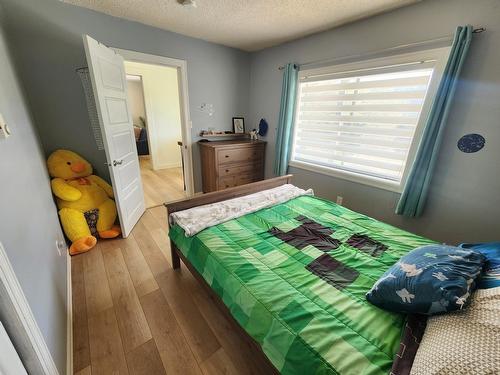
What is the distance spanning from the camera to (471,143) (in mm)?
1732

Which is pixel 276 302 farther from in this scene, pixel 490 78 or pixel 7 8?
pixel 7 8

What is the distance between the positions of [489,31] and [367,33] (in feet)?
3.06

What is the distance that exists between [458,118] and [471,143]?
0.23 m

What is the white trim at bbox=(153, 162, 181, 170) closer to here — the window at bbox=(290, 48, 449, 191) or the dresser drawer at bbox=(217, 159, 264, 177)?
the dresser drawer at bbox=(217, 159, 264, 177)

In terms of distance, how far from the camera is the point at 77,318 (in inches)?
55.9

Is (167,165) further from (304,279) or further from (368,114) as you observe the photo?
(304,279)

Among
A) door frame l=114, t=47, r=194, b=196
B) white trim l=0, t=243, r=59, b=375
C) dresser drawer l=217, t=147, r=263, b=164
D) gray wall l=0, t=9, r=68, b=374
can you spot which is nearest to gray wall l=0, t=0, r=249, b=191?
door frame l=114, t=47, r=194, b=196

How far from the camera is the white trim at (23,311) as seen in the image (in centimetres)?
67

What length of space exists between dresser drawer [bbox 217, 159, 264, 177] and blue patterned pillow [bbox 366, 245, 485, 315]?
246cm

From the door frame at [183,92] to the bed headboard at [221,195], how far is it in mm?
1516

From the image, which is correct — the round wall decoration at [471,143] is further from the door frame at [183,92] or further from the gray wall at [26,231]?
the door frame at [183,92]

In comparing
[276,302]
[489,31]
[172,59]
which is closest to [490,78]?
[489,31]

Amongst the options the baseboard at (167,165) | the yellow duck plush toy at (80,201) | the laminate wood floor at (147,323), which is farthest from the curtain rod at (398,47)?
the baseboard at (167,165)

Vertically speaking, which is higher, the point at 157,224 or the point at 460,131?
the point at 460,131
